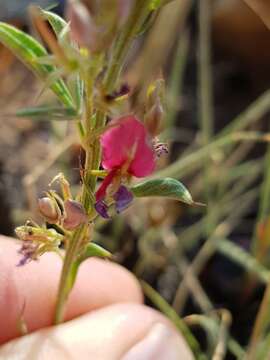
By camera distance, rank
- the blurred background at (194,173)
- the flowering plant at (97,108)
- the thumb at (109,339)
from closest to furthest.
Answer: the flowering plant at (97,108) → the thumb at (109,339) → the blurred background at (194,173)

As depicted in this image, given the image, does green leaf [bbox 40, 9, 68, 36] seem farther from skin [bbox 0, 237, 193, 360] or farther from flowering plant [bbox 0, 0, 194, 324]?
skin [bbox 0, 237, 193, 360]

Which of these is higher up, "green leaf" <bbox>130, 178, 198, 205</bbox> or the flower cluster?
"green leaf" <bbox>130, 178, 198, 205</bbox>

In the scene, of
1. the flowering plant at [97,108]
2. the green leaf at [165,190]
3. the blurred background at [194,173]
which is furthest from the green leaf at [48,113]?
the blurred background at [194,173]

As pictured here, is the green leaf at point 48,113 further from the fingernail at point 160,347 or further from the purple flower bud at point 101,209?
the fingernail at point 160,347

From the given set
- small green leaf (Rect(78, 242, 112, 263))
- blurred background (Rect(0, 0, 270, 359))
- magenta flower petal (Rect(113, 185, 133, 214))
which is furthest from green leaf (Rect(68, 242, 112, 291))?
blurred background (Rect(0, 0, 270, 359))

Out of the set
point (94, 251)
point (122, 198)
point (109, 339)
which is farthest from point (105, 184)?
point (109, 339)

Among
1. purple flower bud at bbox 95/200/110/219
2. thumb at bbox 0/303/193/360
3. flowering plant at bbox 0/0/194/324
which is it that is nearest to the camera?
flowering plant at bbox 0/0/194/324

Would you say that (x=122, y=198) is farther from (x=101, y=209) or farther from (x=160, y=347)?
(x=160, y=347)
